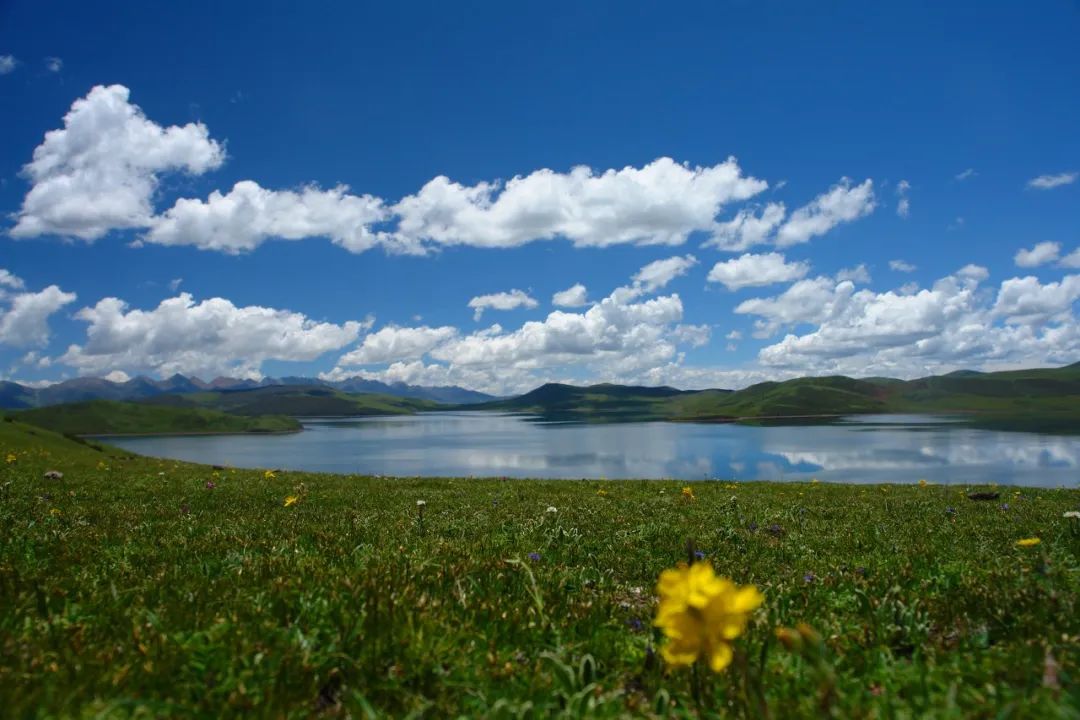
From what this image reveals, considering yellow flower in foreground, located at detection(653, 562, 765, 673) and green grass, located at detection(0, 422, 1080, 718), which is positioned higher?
yellow flower in foreground, located at detection(653, 562, 765, 673)

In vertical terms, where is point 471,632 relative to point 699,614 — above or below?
below

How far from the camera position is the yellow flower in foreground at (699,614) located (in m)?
2.20

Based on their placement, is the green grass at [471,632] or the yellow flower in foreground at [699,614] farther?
the green grass at [471,632]

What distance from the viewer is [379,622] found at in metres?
3.37

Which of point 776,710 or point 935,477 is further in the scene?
point 935,477

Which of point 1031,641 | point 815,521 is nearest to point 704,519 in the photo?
point 815,521

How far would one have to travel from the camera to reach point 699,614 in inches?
88.2

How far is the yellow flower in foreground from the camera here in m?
2.20

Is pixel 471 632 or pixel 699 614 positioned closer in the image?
pixel 699 614

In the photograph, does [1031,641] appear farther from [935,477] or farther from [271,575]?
[935,477]

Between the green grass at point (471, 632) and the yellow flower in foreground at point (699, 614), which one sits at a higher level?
the yellow flower in foreground at point (699, 614)

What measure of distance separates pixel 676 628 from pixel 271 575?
12.1 feet

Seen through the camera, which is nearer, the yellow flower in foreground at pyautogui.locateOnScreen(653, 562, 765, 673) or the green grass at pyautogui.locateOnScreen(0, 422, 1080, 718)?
the yellow flower in foreground at pyautogui.locateOnScreen(653, 562, 765, 673)

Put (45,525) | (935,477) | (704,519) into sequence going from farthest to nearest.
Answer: (935,477) < (704,519) < (45,525)
